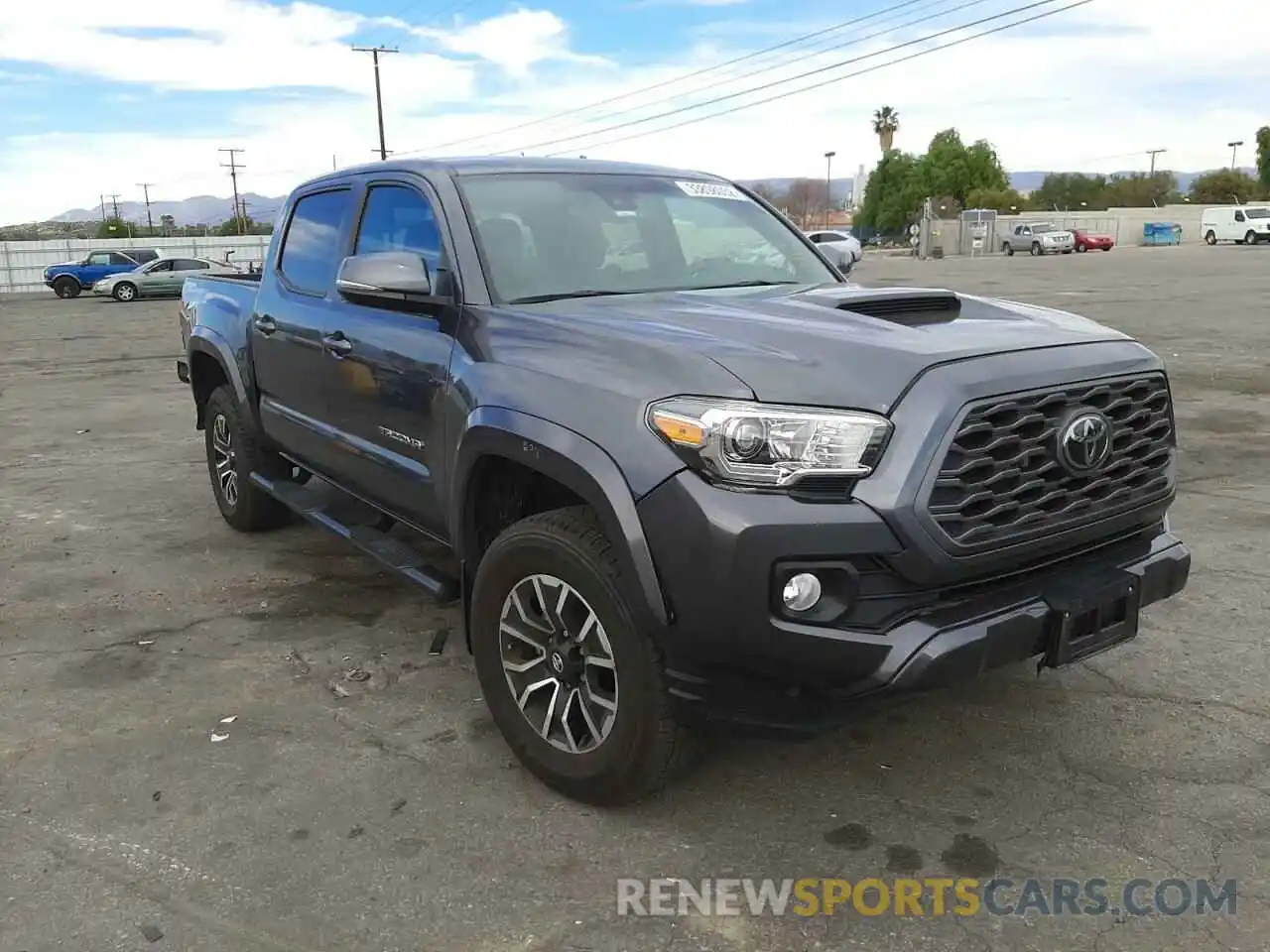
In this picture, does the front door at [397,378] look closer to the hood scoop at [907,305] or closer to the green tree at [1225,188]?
the hood scoop at [907,305]

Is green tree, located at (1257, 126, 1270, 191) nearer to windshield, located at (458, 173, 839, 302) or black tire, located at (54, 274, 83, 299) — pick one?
black tire, located at (54, 274, 83, 299)

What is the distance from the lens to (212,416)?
20.4 ft

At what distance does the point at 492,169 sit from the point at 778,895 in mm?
2722

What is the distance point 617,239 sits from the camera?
400cm

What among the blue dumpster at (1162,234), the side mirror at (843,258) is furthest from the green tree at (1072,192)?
the side mirror at (843,258)

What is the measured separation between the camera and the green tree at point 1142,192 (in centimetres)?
9412

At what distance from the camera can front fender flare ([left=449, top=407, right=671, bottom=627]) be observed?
267 centimetres

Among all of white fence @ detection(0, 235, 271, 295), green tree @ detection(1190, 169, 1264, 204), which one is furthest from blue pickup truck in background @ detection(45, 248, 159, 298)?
green tree @ detection(1190, 169, 1264, 204)

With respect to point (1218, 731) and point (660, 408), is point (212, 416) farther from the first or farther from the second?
point (1218, 731)

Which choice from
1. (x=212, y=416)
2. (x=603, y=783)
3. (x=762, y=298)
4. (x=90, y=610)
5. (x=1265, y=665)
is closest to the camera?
(x=603, y=783)

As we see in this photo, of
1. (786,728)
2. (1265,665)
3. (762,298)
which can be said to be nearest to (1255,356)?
(1265,665)

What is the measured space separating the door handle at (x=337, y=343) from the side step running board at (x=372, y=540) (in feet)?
2.52

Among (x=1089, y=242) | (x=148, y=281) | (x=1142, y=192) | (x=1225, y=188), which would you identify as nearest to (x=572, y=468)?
(x=148, y=281)

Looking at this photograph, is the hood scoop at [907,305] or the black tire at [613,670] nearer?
the black tire at [613,670]
